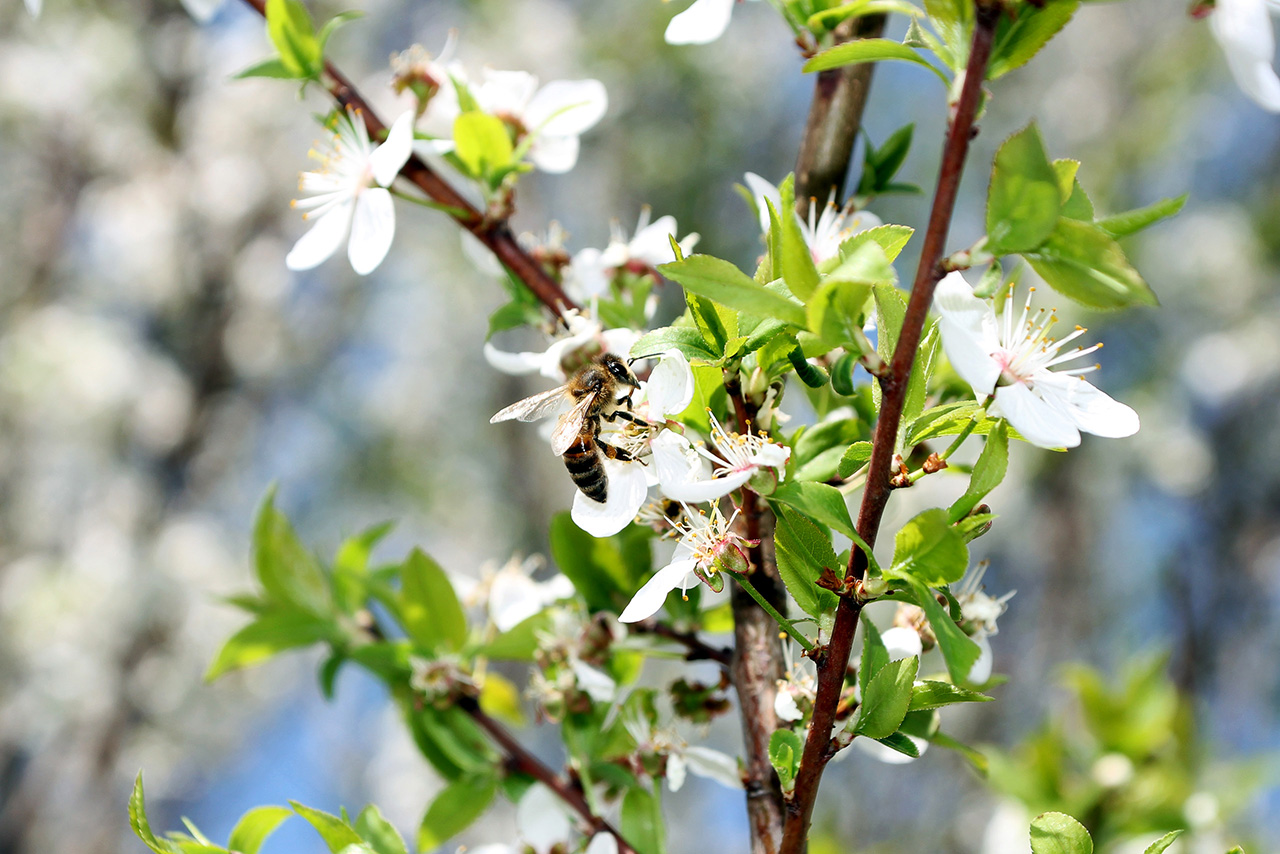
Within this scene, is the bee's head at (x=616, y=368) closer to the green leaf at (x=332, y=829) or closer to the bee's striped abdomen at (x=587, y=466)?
the bee's striped abdomen at (x=587, y=466)

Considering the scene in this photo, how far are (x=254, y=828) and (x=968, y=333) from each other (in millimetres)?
643

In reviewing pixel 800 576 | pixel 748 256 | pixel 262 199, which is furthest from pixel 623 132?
pixel 800 576

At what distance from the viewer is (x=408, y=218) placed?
20.1ft

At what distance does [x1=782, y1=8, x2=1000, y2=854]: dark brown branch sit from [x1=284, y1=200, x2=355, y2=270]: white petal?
515 mm

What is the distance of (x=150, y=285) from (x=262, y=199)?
0.70 m

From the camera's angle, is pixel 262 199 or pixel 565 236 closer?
pixel 565 236

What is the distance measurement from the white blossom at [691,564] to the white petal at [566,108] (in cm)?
46

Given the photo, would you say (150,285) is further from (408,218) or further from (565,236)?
(565,236)

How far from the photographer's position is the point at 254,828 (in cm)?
74

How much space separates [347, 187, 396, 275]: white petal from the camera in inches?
30.6

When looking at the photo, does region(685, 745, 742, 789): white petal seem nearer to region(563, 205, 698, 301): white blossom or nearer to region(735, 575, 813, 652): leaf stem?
region(735, 575, 813, 652): leaf stem

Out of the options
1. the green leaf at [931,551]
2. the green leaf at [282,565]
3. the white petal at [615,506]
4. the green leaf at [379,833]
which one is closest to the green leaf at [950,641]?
the green leaf at [931,551]

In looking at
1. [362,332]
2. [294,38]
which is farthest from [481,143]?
[362,332]

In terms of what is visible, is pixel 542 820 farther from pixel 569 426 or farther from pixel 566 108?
pixel 566 108
